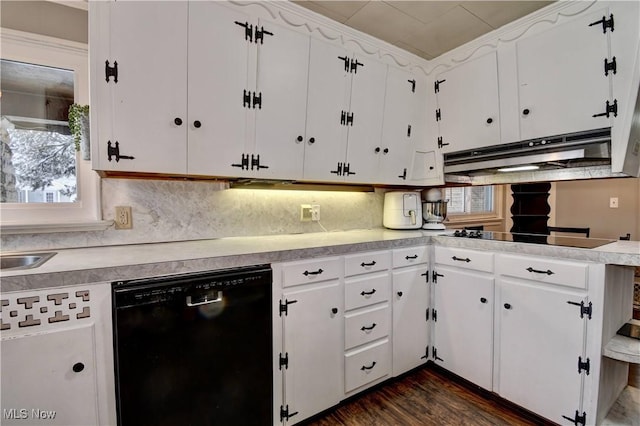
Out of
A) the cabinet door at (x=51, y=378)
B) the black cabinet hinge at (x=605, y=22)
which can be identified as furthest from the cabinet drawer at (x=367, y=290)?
the black cabinet hinge at (x=605, y=22)

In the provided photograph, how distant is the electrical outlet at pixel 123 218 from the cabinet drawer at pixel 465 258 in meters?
2.08

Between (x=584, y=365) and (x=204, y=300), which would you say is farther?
(x=584, y=365)

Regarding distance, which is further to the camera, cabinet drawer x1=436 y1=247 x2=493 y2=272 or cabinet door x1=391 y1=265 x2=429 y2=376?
cabinet door x1=391 y1=265 x2=429 y2=376

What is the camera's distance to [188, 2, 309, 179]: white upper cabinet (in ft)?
5.13

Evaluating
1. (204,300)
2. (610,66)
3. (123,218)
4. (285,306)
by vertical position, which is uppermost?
(610,66)

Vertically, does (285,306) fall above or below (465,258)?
below

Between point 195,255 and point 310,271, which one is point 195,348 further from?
point 310,271

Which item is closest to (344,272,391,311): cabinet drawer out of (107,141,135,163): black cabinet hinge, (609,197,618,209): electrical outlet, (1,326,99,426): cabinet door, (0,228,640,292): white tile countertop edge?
(0,228,640,292): white tile countertop edge

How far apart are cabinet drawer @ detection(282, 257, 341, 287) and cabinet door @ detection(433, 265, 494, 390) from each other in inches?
36.8

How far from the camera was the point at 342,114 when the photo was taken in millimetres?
2072

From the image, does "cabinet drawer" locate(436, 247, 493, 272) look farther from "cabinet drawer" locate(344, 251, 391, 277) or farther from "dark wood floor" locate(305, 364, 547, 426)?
"dark wood floor" locate(305, 364, 547, 426)

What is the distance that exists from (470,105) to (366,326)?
6.05ft

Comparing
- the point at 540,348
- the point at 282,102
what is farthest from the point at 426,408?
the point at 282,102

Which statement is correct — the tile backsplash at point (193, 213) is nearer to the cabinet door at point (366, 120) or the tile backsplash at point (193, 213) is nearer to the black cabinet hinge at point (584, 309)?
the cabinet door at point (366, 120)
